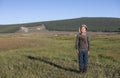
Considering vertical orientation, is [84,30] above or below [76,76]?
above

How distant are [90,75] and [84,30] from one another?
6.07ft

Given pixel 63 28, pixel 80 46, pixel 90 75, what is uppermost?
pixel 80 46

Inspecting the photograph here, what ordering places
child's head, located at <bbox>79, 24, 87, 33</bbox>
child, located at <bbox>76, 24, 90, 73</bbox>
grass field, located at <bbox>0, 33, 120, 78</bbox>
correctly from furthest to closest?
child, located at <bbox>76, 24, 90, 73</bbox>
child's head, located at <bbox>79, 24, 87, 33</bbox>
grass field, located at <bbox>0, 33, 120, 78</bbox>

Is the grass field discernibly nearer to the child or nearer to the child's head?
the child

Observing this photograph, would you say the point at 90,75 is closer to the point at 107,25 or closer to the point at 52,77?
the point at 52,77

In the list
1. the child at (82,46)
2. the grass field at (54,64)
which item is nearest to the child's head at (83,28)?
the child at (82,46)

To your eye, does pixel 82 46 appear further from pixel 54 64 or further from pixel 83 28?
pixel 54 64

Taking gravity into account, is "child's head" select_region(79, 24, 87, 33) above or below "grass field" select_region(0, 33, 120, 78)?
above

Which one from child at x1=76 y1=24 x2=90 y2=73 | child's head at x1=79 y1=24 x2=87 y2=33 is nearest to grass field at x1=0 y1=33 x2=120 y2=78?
child at x1=76 y1=24 x2=90 y2=73

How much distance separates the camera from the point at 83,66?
12.7 meters

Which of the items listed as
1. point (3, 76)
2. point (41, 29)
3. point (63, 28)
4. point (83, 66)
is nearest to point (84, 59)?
point (83, 66)

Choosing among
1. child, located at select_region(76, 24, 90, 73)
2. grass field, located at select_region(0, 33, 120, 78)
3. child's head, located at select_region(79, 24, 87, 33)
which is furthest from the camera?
child, located at select_region(76, 24, 90, 73)

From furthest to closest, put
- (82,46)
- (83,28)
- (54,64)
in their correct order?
1. (54,64)
2. (82,46)
3. (83,28)

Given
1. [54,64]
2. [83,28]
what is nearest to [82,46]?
[83,28]
